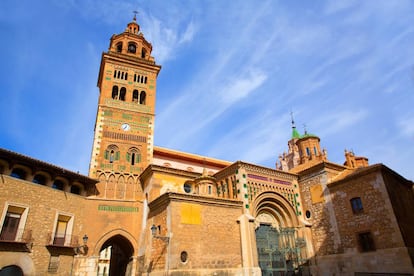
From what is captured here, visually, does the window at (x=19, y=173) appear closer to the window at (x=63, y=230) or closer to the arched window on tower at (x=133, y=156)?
the window at (x=63, y=230)

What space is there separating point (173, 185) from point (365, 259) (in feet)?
37.4

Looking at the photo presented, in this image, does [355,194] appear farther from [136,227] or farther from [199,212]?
[136,227]

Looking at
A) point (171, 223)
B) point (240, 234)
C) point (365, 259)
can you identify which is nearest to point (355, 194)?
point (365, 259)

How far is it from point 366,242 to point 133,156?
1524 cm

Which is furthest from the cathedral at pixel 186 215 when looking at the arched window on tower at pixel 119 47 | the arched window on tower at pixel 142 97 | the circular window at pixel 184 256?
the arched window on tower at pixel 119 47

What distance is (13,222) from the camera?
15000mm

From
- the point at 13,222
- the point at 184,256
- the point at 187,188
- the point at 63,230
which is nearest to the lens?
the point at 184,256

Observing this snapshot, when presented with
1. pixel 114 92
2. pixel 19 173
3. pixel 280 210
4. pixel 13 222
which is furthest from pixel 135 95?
pixel 280 210

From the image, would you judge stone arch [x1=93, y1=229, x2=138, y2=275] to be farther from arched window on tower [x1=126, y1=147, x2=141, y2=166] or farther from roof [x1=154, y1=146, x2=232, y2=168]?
roof [x1=154, y1=146, x2=232, y2=168]

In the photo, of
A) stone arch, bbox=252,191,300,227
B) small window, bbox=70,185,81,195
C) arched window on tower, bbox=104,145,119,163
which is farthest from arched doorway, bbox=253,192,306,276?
small window, bbox=70,185,81,195

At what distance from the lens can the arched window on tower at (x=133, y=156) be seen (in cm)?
2086

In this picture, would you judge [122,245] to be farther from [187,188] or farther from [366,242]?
[366,242]

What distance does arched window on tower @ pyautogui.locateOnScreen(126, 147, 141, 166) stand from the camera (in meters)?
20.9

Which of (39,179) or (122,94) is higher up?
(122,94)
